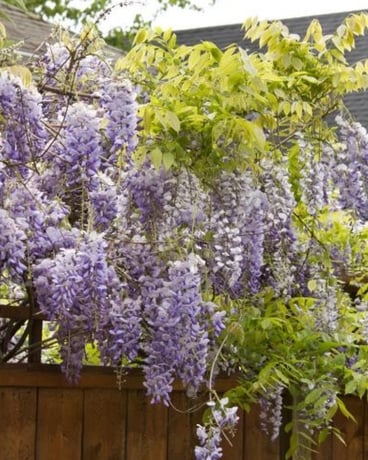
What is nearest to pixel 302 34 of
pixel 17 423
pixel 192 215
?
pixel 192 215

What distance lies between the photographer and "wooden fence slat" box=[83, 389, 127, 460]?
4297 millimetres

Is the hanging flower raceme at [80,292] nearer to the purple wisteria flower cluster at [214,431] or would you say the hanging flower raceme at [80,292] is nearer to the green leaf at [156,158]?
the green leaf at [156,158]

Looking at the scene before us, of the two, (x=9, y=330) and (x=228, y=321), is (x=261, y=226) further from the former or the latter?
(x=9, y=330)

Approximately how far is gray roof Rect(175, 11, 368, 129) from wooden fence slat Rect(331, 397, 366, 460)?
26.2 ft

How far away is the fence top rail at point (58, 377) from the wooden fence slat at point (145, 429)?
2.8 inches

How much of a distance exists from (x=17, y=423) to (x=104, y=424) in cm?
40

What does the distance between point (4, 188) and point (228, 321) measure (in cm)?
→ 119

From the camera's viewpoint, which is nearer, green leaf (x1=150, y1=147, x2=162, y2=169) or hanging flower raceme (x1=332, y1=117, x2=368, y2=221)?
green leaf (x1=150, y1=147, x2=162, y2=169)

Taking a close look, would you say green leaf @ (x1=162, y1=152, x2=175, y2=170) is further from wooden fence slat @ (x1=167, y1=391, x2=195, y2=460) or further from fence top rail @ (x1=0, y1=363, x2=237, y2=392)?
wooden fence slat @ (x1=167, y1=391, x2=195, y2=460)

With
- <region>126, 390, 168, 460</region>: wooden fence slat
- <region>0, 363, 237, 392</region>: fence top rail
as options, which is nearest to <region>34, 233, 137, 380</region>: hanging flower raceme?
<region>0, 363, 237, 392</region>: fence top rail

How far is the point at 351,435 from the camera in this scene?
558 centimetres

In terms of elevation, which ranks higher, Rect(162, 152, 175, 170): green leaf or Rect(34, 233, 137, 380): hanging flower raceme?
Rect(162, 152, 175, 170): green leaf

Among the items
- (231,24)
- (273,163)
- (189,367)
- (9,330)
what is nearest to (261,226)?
(273,163)

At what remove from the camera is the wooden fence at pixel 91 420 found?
4055 mm
